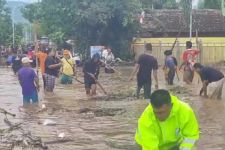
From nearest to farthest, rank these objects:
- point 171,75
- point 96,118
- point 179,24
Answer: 1. point 96,118
2. point 171,75
3. point 179,24

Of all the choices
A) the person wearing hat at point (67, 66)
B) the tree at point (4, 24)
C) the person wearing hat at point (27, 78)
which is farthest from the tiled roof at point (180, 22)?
the person wearing hat at point (27, 78)

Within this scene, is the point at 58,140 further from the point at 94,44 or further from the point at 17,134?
the point at 94,44

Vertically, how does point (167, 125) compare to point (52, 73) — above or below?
above

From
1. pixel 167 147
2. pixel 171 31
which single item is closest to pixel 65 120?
pixel 167 147

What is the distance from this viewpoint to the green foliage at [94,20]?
1531 inches

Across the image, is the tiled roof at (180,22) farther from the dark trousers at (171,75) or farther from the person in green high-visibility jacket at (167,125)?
the person in green high-visibility jacket at (167,125)

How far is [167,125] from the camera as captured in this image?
5.27 meters

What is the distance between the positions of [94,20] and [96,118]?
25946mm

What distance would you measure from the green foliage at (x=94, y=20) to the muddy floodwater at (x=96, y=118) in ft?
61.2

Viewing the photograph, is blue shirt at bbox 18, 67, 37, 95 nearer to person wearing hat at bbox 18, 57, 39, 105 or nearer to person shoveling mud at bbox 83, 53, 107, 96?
person wearing hat at bbox 18, 57, 39, 105

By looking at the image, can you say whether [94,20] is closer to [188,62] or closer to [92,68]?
[188,62]

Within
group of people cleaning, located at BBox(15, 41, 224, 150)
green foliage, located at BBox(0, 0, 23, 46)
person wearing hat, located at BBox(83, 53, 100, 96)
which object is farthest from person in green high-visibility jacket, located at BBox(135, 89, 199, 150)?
A: green foliage, located at BBox(0, 0, 23, 46)

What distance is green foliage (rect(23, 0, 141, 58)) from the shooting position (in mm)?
38875

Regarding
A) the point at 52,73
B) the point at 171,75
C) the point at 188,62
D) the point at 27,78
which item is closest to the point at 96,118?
the point at 27,78
